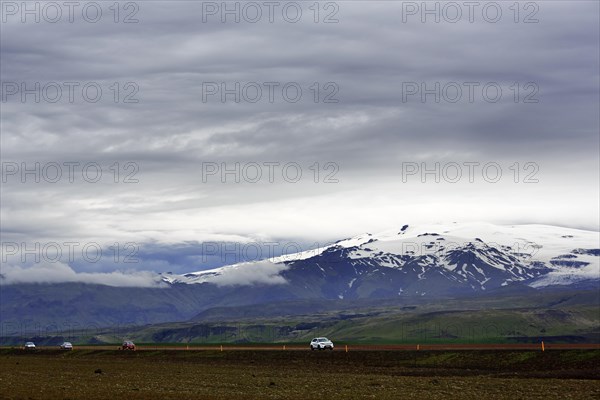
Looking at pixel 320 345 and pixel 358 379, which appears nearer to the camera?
pixel 358 379

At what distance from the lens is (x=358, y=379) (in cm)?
8294

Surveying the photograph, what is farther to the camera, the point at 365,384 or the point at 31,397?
the point at 365,384

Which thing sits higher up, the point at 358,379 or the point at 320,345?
the point at 358,379

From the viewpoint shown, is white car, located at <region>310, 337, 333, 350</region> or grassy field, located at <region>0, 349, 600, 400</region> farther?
white car, located at <region>310, 337, 333, 350</region>

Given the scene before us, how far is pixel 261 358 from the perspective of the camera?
134375mm

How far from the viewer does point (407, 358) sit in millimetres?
121250

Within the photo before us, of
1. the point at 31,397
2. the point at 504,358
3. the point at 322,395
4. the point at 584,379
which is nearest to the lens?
the point at 31,397

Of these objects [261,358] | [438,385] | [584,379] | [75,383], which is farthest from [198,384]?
[261,358]

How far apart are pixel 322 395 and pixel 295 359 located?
2515 inches

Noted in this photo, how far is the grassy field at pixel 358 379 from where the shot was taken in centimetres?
6550

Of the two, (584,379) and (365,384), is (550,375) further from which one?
(365,384)

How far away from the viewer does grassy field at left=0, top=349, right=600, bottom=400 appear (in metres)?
65.5

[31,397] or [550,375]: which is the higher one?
[31,397]

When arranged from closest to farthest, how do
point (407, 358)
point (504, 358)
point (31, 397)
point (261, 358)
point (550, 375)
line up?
point (31, 397), point (550, 375), point (504, 358), point (407, 358), point (261, 358)
